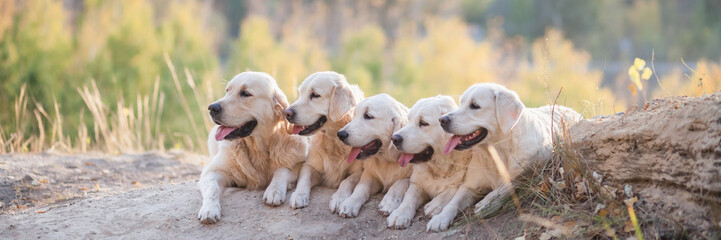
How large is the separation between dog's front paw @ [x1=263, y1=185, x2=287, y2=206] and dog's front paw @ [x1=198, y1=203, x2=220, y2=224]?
1.28 ft

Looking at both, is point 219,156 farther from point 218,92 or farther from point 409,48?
point 409,48

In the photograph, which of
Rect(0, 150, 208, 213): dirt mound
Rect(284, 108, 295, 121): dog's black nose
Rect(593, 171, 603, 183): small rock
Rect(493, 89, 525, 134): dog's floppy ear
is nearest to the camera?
Rect(593, 171, 603, 183): small rock

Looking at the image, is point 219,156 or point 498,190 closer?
point 498,190

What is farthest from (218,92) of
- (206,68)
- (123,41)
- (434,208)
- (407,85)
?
(434,208)

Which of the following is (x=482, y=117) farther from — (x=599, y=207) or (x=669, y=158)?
(x=669, y=158)

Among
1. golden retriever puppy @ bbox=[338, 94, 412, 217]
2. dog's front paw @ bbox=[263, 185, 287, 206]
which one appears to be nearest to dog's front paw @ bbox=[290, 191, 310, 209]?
dog's front paw @ bbox=[263, 185, 287, 206]

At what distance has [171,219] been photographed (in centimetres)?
457

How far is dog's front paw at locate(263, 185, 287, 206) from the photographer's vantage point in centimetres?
470

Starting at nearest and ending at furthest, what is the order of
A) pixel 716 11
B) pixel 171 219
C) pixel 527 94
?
pixel 171 219
pixel 527 94
pixel 716 11

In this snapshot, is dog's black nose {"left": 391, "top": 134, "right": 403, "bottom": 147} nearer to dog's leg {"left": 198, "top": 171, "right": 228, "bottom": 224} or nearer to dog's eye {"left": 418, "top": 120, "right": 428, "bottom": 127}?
dog's eye {"left": 418, "top": 120, "right": 428, "bottom": 127}

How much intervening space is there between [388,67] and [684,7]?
24722 millimetres

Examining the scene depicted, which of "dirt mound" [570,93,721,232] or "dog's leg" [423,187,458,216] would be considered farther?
"dog's leg" [423,187,458,216]

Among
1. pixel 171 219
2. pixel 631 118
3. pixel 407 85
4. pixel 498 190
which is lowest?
pixel 407 85

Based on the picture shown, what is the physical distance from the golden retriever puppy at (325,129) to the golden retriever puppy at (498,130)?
39.8 inches
